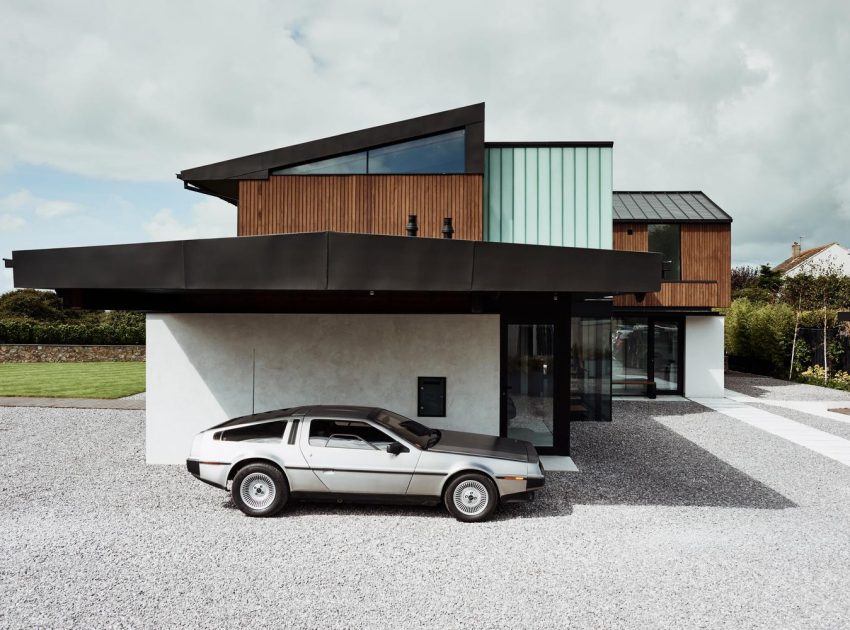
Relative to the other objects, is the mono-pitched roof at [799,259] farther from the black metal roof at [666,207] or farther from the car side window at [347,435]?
the car side window at [347,435]

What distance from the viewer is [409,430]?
6941mm

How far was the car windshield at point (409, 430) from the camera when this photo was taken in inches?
258

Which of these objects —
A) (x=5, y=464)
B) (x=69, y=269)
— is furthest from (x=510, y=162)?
(x=5, y=464)

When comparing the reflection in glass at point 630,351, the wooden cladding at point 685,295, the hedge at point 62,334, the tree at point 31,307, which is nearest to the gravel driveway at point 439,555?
the reflection in glass at point 630,351

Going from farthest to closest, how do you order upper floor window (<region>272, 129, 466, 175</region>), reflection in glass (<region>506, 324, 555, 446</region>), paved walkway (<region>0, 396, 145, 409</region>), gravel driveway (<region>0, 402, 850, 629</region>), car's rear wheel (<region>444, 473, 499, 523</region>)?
paved walkway (<region>0, 396, 145, 409</region>) < upper floor window (<region>272, 129, 466, 175</region>) < reflection in glass (<region>506, 324, 555, 446</region>) < car's rear wheel (<region>444, 473, 499, 523</region>) < gravel driveway (<region>0, 402, 850, 629</region>)

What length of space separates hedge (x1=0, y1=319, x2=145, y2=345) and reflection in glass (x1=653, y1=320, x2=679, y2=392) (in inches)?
1177

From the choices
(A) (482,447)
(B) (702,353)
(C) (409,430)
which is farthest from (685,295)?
(C) (409,430)

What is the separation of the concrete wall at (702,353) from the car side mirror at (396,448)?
Result: 13.9 metres

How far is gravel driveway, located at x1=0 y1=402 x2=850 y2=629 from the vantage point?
168 inches

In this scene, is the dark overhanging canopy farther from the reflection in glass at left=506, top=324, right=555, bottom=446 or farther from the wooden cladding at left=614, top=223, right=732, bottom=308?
the wooden cladding at left=614, top=223, right=732, bottom=308

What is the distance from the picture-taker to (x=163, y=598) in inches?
175

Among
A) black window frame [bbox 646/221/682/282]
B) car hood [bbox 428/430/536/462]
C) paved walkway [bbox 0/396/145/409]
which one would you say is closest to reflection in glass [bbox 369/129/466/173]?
car hood [bbox 428/430/536/462]

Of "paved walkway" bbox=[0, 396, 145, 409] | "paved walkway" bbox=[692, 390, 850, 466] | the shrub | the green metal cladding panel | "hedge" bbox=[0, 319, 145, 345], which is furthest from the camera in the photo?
"hedge" bbox=[0, 319, 145, 345]

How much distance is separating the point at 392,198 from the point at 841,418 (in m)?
13.2
